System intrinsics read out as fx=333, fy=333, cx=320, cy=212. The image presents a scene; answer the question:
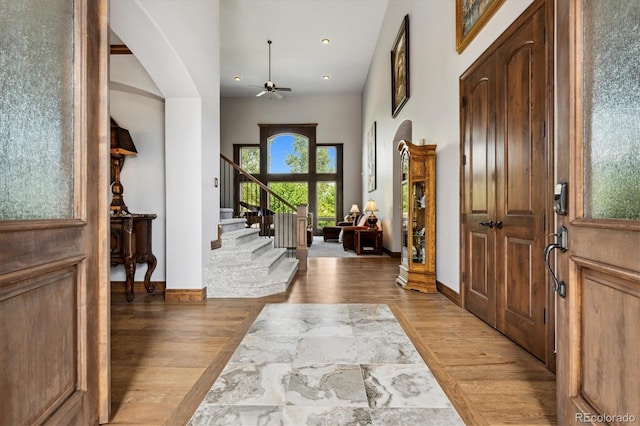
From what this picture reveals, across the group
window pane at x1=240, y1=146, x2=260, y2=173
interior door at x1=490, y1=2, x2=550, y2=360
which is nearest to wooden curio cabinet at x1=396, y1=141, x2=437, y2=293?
interior door at x1=490, y1=2, x2=550, y2=360

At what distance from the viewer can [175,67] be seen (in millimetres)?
3336

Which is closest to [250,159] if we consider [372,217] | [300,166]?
[300,166]

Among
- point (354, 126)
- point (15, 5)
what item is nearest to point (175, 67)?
point (15, 5)

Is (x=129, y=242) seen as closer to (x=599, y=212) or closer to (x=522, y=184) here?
(x=522, y=184)

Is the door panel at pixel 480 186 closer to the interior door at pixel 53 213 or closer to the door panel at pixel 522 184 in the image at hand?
the door panel at pixel 522 184

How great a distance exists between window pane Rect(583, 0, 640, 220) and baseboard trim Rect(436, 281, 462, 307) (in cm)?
247

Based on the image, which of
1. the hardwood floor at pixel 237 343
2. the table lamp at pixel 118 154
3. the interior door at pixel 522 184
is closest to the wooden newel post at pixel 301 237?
the hardwood floor at pixel 237 343

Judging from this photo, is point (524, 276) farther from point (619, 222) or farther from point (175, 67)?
point (175, 67)

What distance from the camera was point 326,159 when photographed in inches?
453

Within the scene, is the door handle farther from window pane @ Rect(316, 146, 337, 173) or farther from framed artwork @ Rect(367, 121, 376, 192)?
window pane @ Rect(316, 146, 337, 173)

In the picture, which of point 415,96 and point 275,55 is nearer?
point 415,96

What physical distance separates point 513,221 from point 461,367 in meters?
1.19

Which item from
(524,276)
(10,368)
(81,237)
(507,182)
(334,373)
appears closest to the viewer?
(10,368)

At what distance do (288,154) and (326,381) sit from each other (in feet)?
33.3
